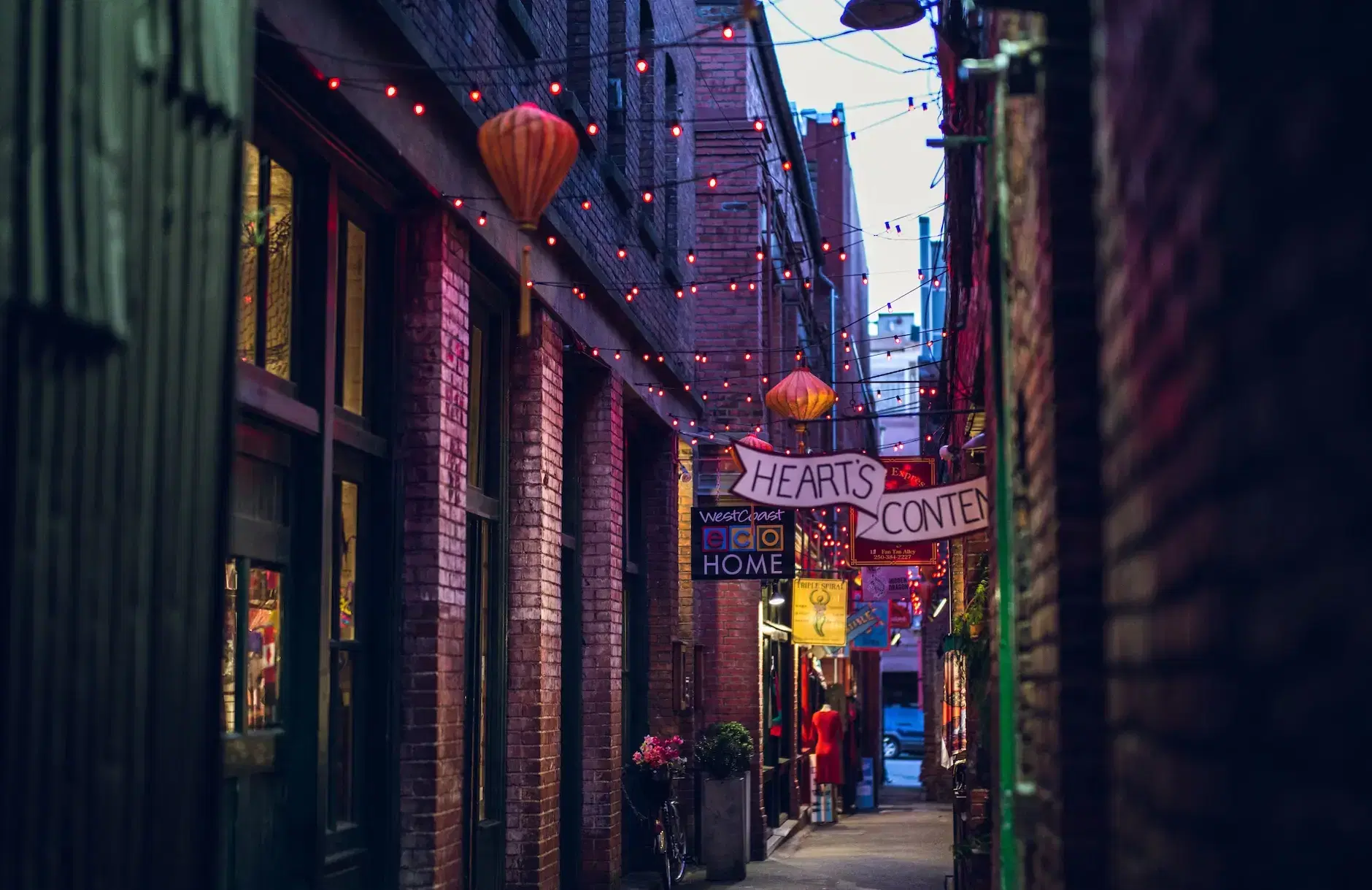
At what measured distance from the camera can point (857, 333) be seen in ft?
169

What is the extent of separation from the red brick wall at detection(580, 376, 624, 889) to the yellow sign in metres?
9.34

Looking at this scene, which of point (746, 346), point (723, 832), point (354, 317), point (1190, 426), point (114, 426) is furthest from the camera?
point (746, 346)

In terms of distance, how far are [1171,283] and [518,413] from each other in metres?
8.40

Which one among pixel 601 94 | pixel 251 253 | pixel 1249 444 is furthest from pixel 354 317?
pixel 1249 444

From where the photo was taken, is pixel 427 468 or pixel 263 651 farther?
pixel 427 468

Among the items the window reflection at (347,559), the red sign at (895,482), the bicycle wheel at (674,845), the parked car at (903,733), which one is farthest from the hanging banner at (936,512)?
the parked car at (903,733)

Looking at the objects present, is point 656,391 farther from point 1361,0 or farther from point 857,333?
point 857,333

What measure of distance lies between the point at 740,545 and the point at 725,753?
2083mm

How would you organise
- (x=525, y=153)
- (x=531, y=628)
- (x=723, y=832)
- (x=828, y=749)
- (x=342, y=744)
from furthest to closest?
(x=828, y=749) → (x=723, y=832) → (x=531, y=628) → (x=525, y=153) → (x=342, y=744)

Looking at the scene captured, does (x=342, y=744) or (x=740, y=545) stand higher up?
(x=740, y=545)

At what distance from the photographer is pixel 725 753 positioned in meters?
16.0

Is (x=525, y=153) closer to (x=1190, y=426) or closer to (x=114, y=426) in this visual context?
(x=114, y=426)

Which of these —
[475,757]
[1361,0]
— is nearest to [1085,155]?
[1361,0]

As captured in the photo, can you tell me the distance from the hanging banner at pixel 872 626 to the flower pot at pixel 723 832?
1219 cm
